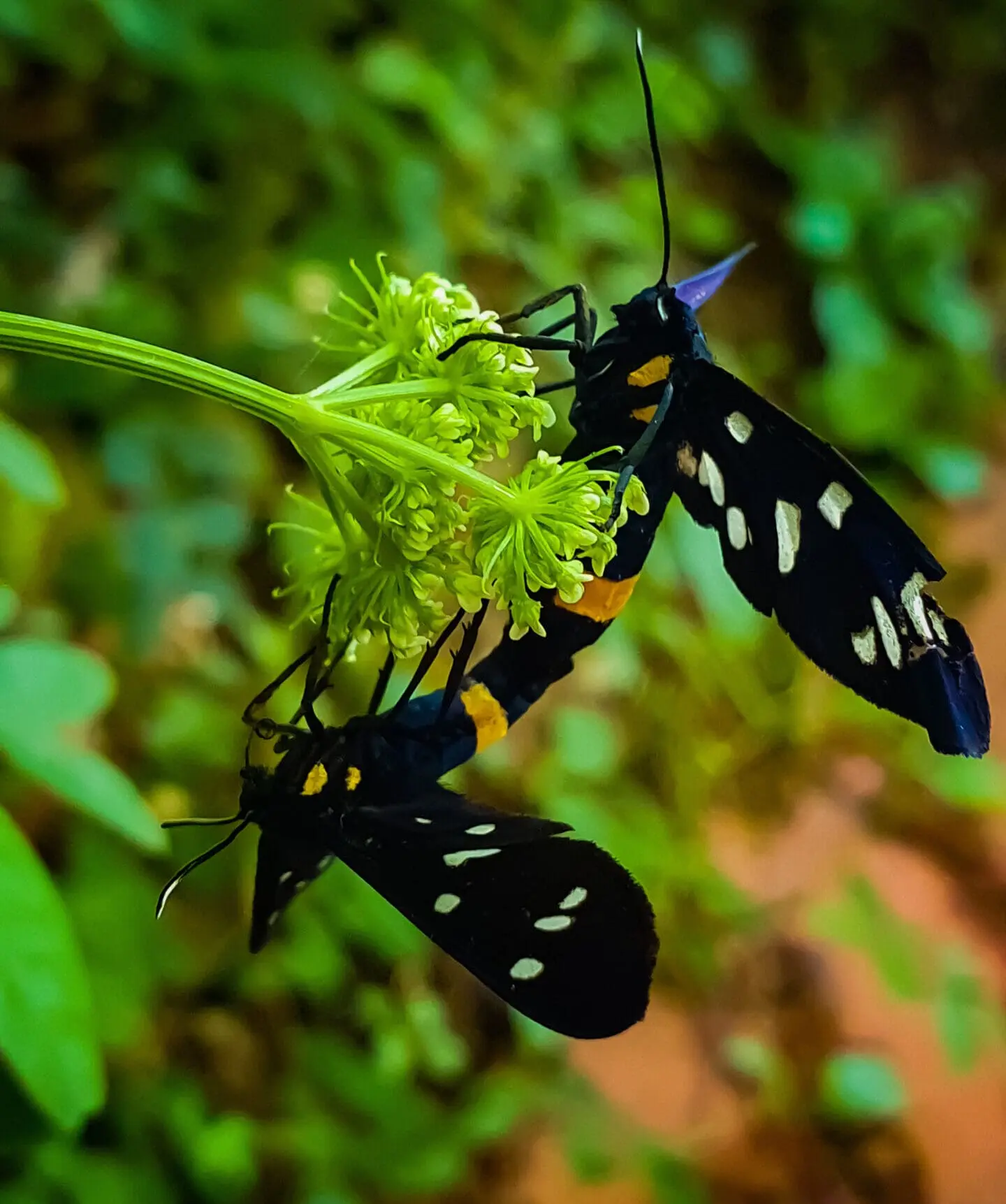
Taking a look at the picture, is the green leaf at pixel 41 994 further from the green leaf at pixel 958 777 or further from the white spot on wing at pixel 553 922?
the green leaf at pixel 958 777

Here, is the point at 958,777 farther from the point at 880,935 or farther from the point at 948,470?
the point at 948,470

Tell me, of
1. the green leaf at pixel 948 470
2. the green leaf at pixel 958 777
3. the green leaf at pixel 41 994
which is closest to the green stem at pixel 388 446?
the green leaf at pixel 41 994

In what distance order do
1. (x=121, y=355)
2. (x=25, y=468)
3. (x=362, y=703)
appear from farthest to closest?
1. (x=362, y=703)
2. (x=25, y=468)
3. (x=121, y=355)

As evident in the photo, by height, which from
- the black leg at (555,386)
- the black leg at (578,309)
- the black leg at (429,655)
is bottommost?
the black leg at (429,655)

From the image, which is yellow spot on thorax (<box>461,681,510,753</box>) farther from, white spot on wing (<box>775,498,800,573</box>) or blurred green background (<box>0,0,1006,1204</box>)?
blurred green background (<box>0,0,1006,1204</box>)

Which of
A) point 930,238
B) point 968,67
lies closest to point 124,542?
point 930,238

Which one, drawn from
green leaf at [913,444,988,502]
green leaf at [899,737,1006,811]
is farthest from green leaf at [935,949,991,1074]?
green leaf at [913,444,988,502]

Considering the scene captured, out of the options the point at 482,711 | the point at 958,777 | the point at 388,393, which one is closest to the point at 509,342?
the point at 388,393
